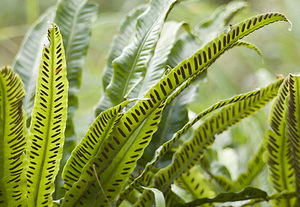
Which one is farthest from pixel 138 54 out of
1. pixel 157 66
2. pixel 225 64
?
pixel 225 64

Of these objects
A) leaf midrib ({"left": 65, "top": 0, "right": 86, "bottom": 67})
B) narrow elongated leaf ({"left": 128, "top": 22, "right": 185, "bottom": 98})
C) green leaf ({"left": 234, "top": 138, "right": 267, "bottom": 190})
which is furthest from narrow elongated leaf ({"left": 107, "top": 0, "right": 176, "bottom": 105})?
green leaf ({"left": 234, "top": 138, "right": 267, "bottom": 190})

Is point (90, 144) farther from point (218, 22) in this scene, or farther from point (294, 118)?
point (218, 22)

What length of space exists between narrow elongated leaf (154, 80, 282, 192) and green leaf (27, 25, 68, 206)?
6.4 inches

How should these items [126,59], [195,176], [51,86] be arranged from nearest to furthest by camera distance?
[51,86]
[126,59]
[195,176]

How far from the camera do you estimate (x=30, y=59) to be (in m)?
A: 0.68

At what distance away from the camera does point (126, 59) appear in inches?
21.2

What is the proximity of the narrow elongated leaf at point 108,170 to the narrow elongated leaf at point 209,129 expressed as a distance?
77 millimetres

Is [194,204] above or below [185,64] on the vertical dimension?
below

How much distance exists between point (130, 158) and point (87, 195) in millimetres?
75

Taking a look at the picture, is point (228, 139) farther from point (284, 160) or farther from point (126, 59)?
point (126, 59)

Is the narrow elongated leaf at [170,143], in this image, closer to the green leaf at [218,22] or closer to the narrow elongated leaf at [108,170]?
the narrow elongated leaf at [108,170]

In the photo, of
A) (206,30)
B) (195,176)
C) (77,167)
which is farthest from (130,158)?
(206,30)

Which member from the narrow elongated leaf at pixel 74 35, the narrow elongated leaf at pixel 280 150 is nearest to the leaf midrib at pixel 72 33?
the narrow elongated leaf at pixel 74 35

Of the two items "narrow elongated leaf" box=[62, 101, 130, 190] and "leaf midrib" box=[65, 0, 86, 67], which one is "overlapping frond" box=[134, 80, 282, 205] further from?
"leaf midrib" box=[65, 0, 86, 67]
